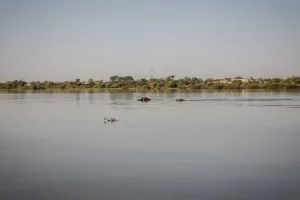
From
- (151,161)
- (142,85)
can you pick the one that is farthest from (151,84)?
(151,161)

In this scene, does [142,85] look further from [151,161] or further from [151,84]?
[151,161]

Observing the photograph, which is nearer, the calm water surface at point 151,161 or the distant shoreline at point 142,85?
the calm water surface at point 151,161

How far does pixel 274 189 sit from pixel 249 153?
138 inches

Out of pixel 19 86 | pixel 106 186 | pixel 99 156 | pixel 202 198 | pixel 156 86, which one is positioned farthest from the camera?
pixel 19 86

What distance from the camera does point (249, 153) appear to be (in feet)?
35.7

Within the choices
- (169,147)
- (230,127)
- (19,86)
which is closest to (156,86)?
(19,86)

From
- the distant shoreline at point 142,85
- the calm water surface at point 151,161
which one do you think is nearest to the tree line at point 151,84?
the distant shoreline at point 142,85

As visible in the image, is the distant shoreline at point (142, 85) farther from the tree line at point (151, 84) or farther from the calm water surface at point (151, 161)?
the calm water surface at point (151, 161)

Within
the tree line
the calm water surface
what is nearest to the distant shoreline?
the tree line

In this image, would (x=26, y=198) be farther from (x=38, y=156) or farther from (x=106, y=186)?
(x=38, y=156)

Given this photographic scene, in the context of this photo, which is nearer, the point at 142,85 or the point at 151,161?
the point at 151,161

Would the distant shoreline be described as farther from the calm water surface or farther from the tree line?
the calm water surface

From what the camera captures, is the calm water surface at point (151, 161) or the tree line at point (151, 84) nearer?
the calm water surface at point (151, 161)

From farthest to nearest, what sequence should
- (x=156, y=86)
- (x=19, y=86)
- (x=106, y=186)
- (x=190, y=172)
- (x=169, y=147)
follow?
(x=19, y=86)
(x=156, y=86)
(x=169, y=147)
(x=190, y=172)
(x=106, y=186)
